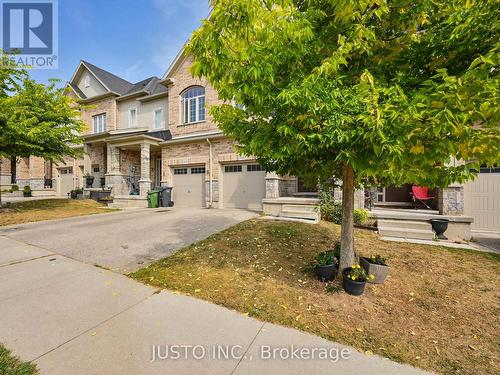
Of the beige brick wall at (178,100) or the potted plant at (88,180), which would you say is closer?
the beige brick wall at (178,100)

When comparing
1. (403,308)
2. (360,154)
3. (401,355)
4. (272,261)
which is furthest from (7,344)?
(403,308)

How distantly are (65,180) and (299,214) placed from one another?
20.8 m

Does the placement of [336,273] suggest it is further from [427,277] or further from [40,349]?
[40,349]

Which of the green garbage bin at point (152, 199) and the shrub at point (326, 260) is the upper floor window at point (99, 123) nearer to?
the green garbage bin at point (152, 199)

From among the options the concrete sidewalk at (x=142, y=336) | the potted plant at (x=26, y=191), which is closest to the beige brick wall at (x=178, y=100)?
the concrete sidewalk at (x=142, y=336)

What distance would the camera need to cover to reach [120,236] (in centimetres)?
673

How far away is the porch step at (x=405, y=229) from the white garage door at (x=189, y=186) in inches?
356

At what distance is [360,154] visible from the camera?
9.06ft

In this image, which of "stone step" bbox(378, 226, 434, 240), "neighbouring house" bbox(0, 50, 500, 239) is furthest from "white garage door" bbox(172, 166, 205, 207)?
"stone step" bbox(378, 226, 434, 240)

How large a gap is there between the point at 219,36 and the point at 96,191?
16.8m

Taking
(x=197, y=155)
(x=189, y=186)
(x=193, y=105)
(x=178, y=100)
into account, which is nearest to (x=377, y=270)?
(x=197, y=155)

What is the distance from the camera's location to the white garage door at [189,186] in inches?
519

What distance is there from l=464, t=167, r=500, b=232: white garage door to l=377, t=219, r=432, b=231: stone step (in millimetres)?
2088

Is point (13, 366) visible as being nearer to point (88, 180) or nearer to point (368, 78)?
point (368, 78)
